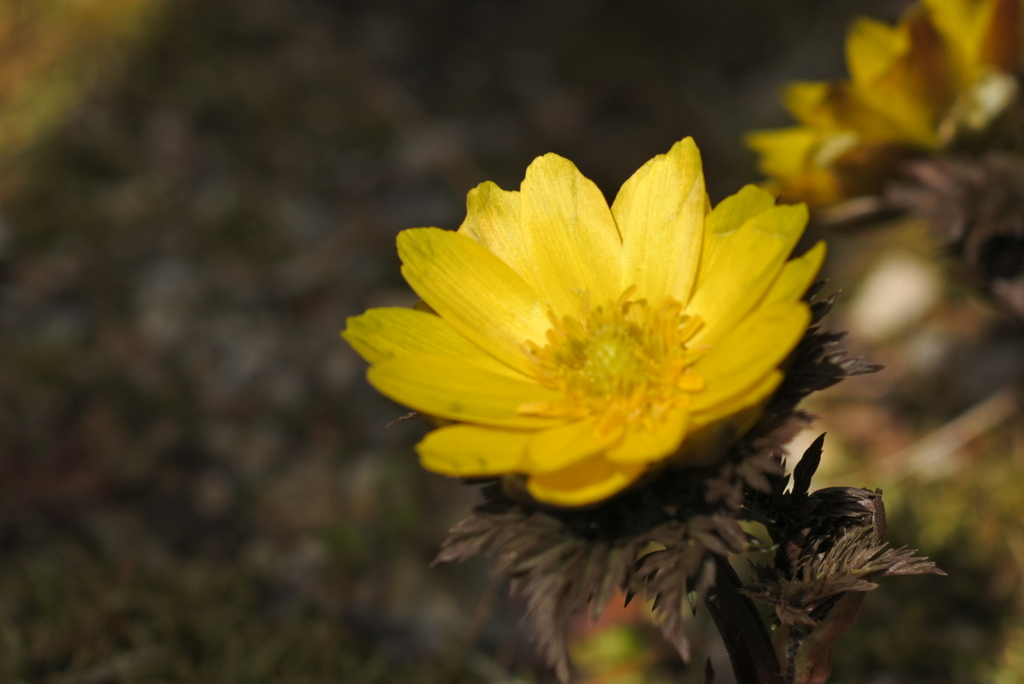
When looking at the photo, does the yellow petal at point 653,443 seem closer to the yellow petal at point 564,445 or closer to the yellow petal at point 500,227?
the yellow petal at point 564,445

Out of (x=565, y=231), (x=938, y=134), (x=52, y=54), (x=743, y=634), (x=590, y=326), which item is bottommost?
(x=743, y=634)

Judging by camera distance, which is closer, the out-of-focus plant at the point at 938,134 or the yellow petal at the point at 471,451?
the yellow petal at the point at 471,451

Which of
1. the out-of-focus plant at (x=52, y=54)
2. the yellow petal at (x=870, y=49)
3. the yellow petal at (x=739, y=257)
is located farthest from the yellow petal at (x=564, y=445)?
the out-of-focus plant at (x=52, y=54)

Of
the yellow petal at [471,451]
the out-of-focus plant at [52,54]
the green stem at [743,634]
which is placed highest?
the out-of-focus plant at [52,54]

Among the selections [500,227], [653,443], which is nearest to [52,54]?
[500,227]

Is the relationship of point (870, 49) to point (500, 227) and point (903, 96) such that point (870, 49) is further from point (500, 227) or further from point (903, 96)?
point (500, 227)

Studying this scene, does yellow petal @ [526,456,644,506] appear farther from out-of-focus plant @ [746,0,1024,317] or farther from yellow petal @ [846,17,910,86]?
yellow petal @ [846,17,910,86]

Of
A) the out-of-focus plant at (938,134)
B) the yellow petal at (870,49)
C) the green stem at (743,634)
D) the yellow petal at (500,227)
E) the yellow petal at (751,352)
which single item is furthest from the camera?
the yellow petal at (870,49)

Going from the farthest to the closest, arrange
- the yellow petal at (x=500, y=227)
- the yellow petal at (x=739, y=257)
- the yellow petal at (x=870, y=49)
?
the yellow petal at (x=870, y=49)
the yellow petal at (x=500, y=227)
the yellow petal at (x=739, y=257)

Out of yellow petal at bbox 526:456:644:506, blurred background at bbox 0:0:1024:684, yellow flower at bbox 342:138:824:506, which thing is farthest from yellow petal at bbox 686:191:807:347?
blurred background at bbox 0:0:1024:684
